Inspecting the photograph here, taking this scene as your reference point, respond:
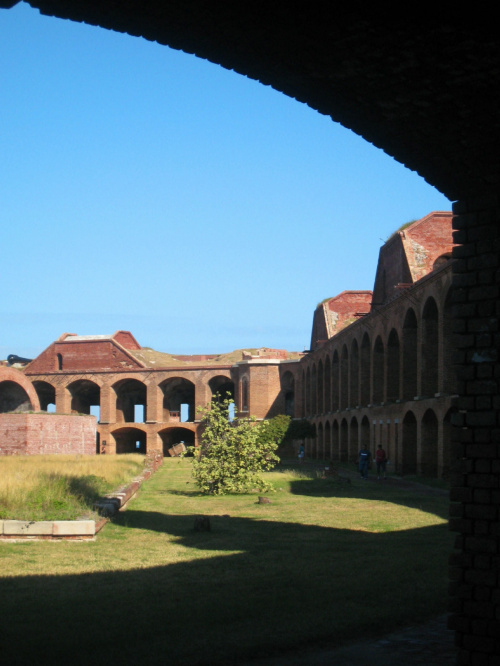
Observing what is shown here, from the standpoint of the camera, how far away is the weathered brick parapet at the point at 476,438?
4602mm

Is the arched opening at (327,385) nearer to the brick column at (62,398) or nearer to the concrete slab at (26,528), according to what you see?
the brick column at (62,398)

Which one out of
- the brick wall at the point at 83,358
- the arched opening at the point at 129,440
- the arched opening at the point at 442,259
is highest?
the arched opening at the point at 442,259

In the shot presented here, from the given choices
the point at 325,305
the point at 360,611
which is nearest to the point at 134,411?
the point at 325,305

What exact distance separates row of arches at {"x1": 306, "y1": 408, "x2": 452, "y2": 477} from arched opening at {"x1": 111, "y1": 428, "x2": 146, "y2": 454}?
863 inches

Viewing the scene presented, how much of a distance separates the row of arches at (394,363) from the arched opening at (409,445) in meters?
0.73

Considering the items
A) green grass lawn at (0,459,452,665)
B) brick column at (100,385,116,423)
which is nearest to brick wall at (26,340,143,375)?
brick column at (100,385,116,423)

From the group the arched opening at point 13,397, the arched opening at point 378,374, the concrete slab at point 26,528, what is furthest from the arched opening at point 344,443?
the concrete slab at point 26,528

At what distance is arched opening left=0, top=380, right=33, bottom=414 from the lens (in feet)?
112

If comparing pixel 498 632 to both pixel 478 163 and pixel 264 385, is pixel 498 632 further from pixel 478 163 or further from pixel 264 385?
pixel 264 385

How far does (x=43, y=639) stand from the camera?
501 cm

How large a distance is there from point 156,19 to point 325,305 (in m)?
43.1

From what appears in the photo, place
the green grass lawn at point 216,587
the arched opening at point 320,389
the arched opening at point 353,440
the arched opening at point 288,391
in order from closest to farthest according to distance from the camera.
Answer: the green grass lawn at point 216,587 → the arched opening at point 353,440 → the arched opening at point 320,389 → the arched opening at point 288,391

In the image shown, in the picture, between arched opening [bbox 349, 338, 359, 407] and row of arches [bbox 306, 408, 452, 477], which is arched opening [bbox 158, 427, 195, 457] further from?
row of arches [bbox 306, 408, 452, 477]

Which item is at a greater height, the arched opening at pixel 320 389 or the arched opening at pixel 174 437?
the arched opening at pixel 320 389
